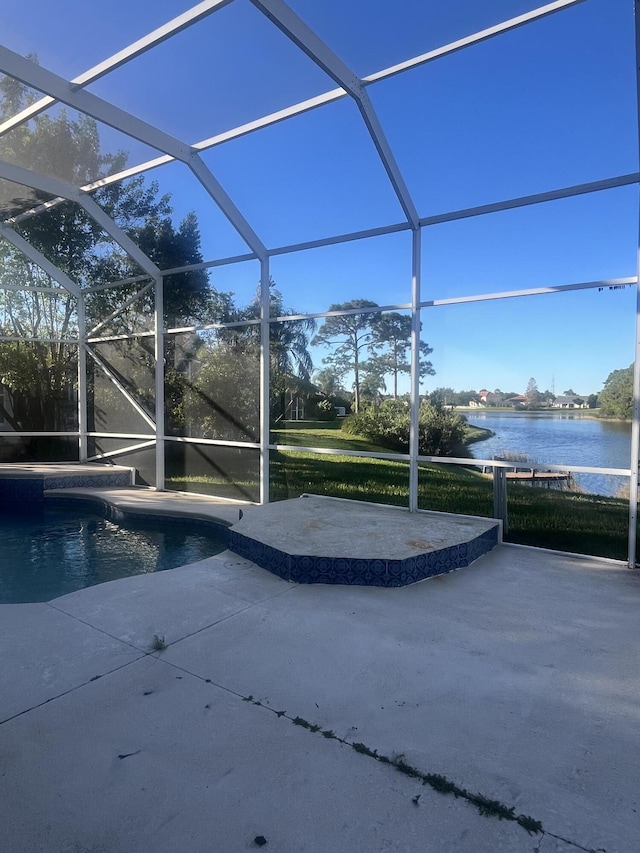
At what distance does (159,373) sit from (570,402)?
6184 millimetres

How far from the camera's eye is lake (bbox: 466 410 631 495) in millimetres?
4742

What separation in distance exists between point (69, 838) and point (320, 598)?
91.8 inches

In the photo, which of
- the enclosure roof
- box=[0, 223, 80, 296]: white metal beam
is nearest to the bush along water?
the enclosure roof

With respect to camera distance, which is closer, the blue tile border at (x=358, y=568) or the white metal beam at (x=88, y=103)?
the blue tile border at (x=358, y=568)

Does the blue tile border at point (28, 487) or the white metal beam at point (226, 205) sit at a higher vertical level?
the white metal beam at point (226, 205)

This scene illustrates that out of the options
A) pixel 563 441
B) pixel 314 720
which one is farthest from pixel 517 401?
pixel 314 720

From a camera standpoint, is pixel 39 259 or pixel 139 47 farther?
pixel 39 259

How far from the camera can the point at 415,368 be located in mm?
5879

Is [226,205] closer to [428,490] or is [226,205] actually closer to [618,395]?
[428,490]

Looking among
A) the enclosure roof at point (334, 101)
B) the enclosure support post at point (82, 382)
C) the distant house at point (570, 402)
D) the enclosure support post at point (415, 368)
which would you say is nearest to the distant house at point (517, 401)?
the distant house at point (570, 402)

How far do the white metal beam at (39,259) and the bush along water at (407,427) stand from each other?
6.20m

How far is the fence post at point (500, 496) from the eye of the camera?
547cm

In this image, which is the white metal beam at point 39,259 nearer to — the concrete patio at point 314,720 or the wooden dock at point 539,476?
the concrete patio at point 314,720

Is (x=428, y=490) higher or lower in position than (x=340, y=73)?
lower
